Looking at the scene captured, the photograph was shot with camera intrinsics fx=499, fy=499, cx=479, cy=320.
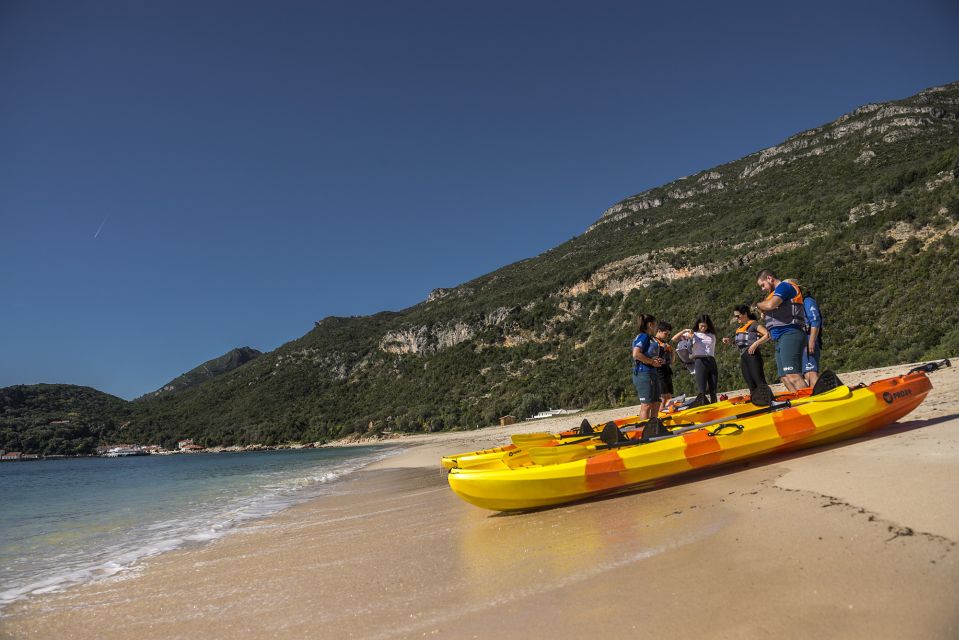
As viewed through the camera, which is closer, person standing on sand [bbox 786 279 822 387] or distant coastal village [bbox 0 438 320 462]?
person standing on sand [bbox 786 279 822 387]

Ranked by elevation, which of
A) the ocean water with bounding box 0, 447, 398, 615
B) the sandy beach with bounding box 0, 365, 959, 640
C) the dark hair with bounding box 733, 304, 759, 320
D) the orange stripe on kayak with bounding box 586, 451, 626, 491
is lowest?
the ocean water with bounding box 0, 447, 398, 615

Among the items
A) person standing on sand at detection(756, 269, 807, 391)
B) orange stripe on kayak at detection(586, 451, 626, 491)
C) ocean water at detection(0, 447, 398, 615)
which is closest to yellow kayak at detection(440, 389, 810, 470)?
person standing on sand at detection(756, 269, 807, 391)

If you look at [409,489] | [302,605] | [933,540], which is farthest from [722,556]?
[409,489]

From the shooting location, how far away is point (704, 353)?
8055 mm

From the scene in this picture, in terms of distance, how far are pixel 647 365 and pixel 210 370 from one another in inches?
5698

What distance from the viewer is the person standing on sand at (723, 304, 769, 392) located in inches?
279

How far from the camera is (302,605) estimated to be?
296 cm

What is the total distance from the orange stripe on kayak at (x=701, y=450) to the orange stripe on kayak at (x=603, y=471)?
26.6 inches

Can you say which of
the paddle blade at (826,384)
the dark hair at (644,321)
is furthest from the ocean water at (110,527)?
the paddle blade at (826,384)

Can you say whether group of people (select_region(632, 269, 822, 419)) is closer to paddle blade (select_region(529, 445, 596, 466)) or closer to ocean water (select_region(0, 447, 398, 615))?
paddle blade (select_region(529, 445, 596, 466))

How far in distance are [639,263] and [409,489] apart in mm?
51960

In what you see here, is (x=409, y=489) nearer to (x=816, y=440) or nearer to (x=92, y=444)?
(x=816, y=440)

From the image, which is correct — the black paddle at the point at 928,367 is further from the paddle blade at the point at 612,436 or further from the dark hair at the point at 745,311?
the paddle blade at the point at 612,436

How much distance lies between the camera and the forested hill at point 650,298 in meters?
27.1
